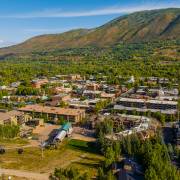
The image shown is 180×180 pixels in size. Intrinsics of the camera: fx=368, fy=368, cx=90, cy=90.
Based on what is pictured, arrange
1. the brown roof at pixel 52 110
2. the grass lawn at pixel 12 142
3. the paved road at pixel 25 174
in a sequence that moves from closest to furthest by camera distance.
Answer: the paved road at pixel 25 174 → the grass lawn at pixel 12 142 → the brown roof at pixel 52 110

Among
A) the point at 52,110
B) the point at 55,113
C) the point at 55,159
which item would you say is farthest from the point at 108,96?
the point at 55,159

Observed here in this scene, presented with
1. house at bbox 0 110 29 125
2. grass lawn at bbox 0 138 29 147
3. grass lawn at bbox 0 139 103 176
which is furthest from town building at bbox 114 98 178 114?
grass lawn at bbox 0 138 29 147

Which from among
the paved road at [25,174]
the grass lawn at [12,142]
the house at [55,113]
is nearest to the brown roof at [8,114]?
the house at [55,113]

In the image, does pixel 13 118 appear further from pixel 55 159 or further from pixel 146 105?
pixel 146 105

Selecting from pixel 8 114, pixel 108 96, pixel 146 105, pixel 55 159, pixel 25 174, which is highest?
pixel 108 96

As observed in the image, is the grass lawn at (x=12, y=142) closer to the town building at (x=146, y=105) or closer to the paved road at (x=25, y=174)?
the paved road at (x=25, y=174)

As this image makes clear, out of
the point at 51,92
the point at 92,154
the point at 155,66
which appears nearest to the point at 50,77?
the point at 51,92
